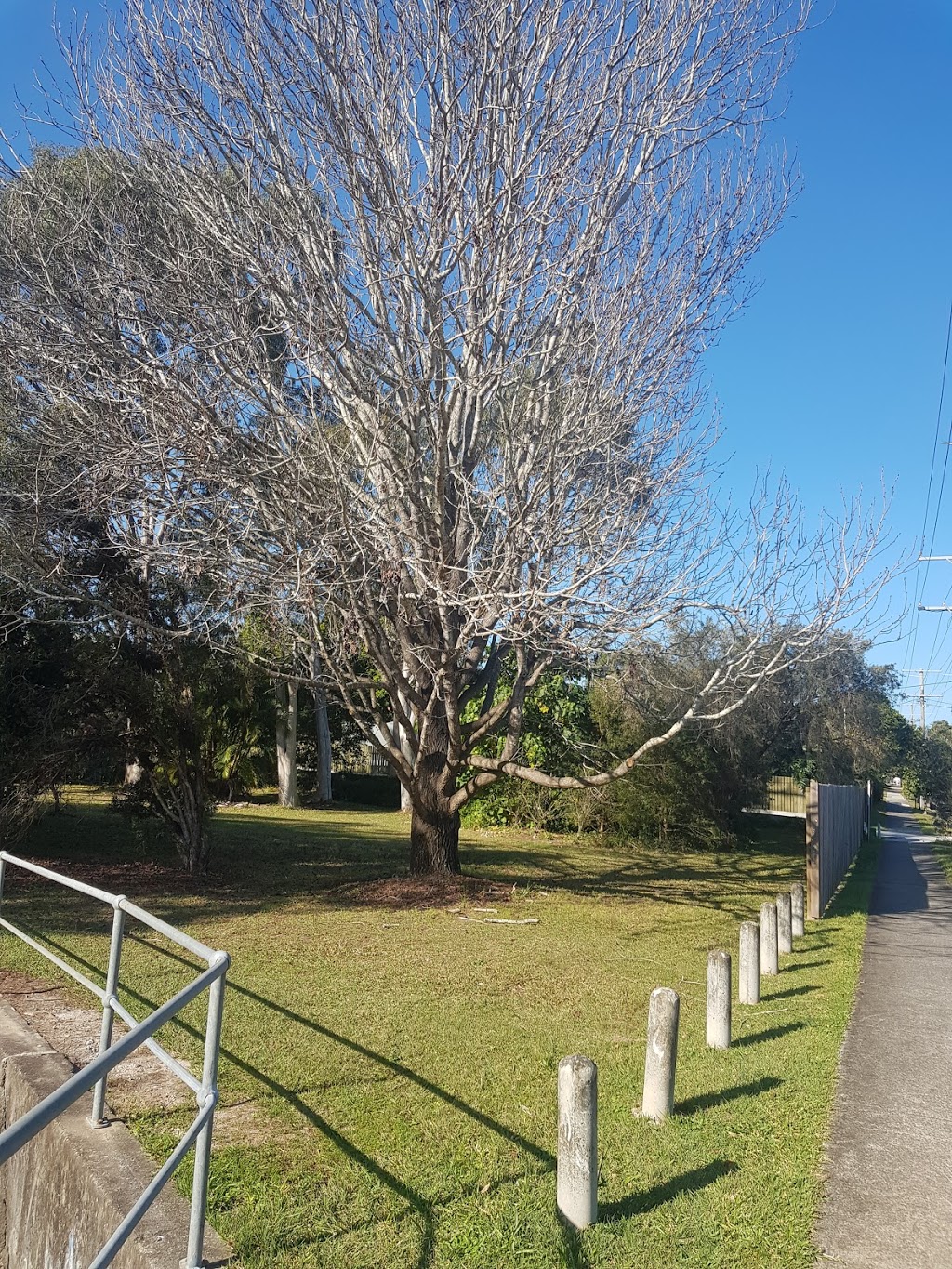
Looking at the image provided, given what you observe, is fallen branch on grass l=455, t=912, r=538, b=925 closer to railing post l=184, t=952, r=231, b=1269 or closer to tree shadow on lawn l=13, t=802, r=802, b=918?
tree shadow on lawn l=13, t=802, r=802, b=918

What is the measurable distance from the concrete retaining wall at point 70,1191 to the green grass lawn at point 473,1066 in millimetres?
223

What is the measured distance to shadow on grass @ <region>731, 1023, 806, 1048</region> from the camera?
279 inches

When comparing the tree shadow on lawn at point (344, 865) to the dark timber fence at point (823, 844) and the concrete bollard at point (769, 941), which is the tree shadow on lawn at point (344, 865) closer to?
the dark timber fence at point (823, 844)

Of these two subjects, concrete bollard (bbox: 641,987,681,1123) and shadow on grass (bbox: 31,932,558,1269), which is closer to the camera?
shadow on grass (bbox: 31,932,558,1269)

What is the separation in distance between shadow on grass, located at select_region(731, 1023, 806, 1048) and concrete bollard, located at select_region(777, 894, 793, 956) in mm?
2580

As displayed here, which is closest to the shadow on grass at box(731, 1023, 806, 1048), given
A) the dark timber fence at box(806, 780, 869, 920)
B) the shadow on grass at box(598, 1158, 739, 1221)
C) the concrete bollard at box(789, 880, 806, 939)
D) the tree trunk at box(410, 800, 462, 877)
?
the shadow on grass at box(598, 1158, 739, 1221)

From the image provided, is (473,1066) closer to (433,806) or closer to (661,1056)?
(661,1056)

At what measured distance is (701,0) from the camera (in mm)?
10664

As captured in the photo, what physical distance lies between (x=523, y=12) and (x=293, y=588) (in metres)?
6.29

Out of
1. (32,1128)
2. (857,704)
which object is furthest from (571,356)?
(857,704)

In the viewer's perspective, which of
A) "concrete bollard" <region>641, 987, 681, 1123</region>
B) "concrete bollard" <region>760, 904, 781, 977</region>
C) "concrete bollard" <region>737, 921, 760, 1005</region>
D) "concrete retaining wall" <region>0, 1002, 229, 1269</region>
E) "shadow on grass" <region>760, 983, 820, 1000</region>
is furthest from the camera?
"concrete bollard" <region>760, 904, 781, 977</region>

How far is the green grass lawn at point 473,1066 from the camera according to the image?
4156 millimetres

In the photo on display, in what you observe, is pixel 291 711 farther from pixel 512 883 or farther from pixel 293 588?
pixel 293 588

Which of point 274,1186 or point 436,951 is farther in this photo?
point 436,951
